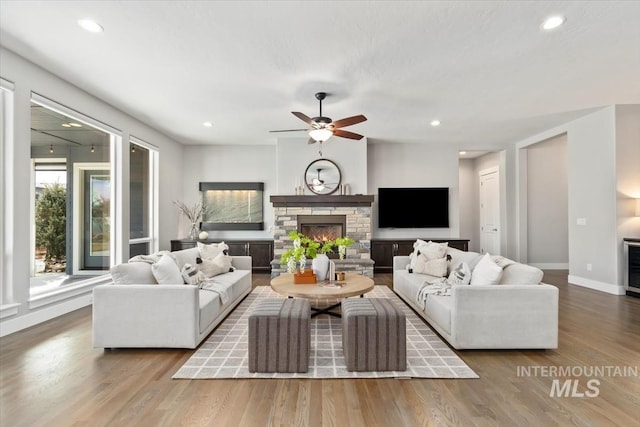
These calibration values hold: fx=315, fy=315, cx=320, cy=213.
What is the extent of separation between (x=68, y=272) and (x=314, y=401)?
414 cm

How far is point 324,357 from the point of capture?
106 inches

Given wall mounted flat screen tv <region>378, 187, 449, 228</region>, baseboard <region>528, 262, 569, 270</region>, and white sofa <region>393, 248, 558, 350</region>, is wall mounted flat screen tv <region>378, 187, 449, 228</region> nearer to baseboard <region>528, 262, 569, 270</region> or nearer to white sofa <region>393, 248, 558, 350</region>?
baseboard <region>528, 262, 569, 270</region>

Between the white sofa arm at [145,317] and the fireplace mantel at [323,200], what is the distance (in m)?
3.80

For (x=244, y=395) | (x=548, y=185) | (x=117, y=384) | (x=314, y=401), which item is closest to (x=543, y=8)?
(x=314, y=401)

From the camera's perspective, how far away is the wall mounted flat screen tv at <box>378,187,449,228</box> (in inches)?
282

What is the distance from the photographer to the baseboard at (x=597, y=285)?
4859 mm

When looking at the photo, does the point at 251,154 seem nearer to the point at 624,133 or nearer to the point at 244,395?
the point at 244,395

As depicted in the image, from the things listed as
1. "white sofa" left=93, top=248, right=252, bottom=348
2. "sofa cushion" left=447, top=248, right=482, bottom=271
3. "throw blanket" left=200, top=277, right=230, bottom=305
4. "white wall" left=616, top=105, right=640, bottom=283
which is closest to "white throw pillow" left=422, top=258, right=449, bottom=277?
"sofa cushion" left=447, top=248, right=482, bottom=271

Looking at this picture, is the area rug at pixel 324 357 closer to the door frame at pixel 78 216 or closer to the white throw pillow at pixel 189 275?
the white throw pillow at pixel 189 275

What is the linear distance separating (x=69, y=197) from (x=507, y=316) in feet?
18.1

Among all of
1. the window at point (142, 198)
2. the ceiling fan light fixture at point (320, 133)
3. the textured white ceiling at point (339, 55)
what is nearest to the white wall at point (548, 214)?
the textured white ceiling at point (339, 55)

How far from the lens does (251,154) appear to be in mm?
7469

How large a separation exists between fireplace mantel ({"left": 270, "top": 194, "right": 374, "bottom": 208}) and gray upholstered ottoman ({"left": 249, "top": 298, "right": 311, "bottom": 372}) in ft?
13.7

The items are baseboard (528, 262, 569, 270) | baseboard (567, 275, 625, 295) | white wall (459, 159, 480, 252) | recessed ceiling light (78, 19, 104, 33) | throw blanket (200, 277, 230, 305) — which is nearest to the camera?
recessed ceiling light (78, 19, 104, 33)
